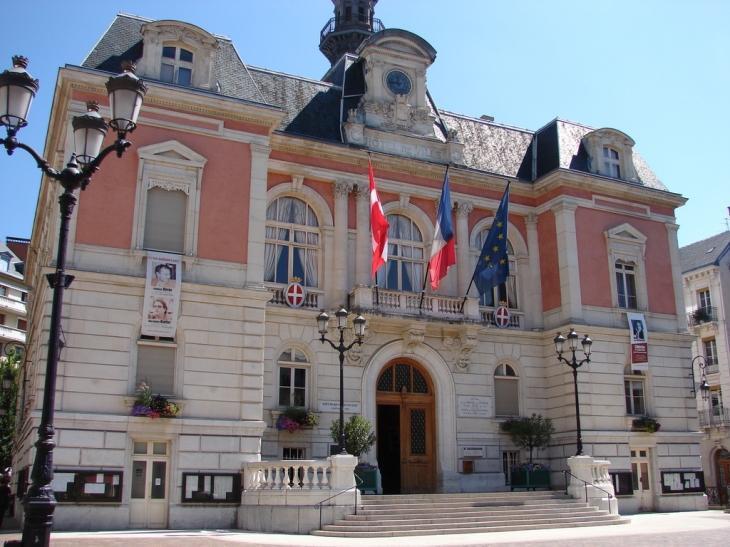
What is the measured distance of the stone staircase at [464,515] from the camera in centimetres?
1725

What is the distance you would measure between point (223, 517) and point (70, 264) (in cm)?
725

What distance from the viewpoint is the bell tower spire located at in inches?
1449

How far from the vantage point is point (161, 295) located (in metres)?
19.5

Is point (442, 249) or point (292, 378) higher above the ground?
point (442, 249)

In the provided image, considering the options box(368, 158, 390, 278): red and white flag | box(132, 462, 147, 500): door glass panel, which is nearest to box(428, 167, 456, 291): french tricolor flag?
box(368, 158, 390, 278): red and white flag

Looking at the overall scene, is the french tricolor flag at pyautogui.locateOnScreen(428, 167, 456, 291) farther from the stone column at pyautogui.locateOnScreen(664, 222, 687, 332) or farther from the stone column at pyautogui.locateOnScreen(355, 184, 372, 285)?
the stone column at pyautogui.locateOnScreen(664, 222, 687, 332)

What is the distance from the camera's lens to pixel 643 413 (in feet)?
85.9

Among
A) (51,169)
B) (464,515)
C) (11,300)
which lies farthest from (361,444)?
(11,300)

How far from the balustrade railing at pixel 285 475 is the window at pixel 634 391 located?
12047 mm

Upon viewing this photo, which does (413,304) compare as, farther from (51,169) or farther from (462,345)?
(51,169)

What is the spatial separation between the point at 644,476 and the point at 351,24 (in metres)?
24.1

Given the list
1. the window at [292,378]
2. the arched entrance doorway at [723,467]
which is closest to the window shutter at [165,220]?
the window at [292,378]

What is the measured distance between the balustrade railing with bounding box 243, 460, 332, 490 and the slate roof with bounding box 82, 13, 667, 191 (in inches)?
405

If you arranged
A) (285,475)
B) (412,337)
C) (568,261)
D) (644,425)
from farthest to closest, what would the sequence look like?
1. (568,261)
2. (644,425)
3. (412,337)
4. (285,475)
